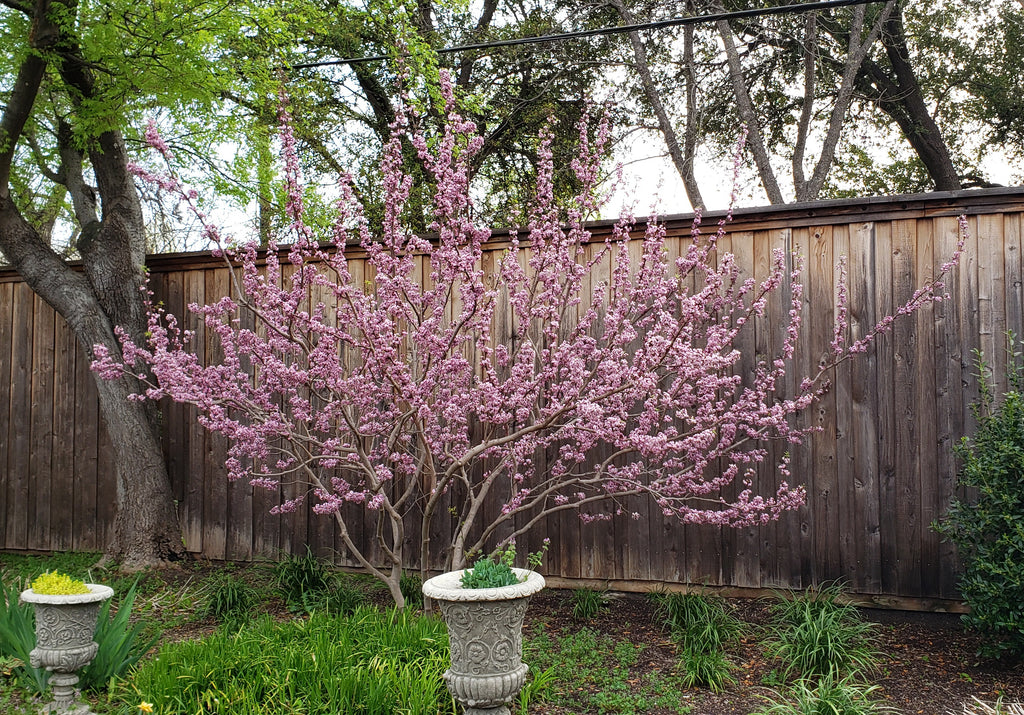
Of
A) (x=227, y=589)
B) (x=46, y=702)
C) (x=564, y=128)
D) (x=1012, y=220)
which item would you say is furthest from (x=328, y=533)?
(x=564, y=128)

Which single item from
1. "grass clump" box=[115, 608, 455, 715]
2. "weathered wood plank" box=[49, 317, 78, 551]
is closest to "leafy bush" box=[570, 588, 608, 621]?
"grass clump" box=[115, 608, 455, 715]

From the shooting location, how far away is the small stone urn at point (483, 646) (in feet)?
9.58

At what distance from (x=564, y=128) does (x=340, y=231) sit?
7574 millimetres

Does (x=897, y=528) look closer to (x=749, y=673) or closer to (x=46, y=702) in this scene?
(x=749, y=673)

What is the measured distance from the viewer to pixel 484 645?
2943 millimetres

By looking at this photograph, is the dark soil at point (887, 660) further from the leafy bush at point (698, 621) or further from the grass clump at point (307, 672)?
the grass clump at point (307, 672)

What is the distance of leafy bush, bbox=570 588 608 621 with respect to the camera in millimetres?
4488

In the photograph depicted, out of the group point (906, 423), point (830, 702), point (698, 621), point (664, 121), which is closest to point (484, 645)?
point (830, 702)

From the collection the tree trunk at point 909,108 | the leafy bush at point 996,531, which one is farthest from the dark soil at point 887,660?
the tree trunk at point 909,108

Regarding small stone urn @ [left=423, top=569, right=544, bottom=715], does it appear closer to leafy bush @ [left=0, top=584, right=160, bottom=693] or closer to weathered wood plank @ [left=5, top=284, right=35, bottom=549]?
leafy bush @ [left=0, top=584, right=160, bottom=693]

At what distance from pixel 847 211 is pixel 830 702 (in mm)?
2733

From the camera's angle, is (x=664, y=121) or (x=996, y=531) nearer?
(x=996, y=531)

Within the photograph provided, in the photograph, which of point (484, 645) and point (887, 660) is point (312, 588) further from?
point (887, 660)

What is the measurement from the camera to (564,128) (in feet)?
37.4
